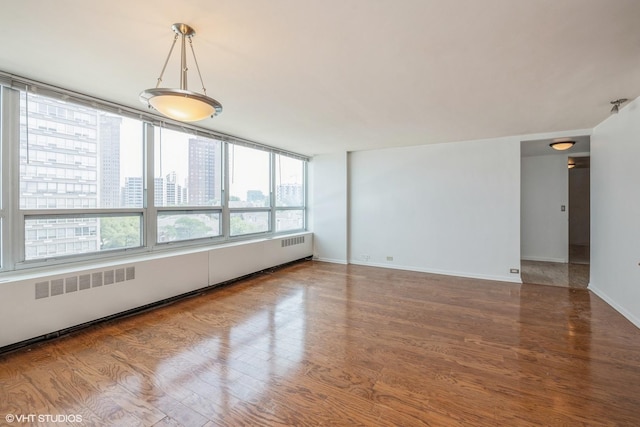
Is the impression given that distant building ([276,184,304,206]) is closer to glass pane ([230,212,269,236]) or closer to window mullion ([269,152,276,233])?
window mullion ([269,152,276,233])

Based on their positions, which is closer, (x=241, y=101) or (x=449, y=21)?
(x=449, y=21)

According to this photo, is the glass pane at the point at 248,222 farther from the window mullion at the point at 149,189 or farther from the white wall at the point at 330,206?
the window mullion at the point at 149,189

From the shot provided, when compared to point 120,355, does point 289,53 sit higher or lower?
higher

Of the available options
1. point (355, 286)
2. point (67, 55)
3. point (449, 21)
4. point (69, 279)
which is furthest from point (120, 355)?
point (449, 21)

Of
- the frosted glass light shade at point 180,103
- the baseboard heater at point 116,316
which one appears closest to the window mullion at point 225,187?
the baseboard heater at point 116,316

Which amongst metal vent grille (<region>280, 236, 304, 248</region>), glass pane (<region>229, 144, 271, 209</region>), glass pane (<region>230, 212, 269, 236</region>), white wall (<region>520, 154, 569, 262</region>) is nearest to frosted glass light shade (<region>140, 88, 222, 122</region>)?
glass pane (<region>229, 144, 271, 209</region>)

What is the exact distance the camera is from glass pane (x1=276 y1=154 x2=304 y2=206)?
6090 millimetres

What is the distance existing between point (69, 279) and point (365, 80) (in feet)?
11.7

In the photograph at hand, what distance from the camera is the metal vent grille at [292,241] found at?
5.76 metres

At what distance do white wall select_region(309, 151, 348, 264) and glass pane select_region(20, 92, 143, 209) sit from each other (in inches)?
146

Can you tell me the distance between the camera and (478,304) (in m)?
3.67

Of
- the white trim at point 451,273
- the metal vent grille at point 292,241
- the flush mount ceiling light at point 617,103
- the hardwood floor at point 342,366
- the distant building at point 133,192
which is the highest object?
the flush mount ceiling light at point 617,103

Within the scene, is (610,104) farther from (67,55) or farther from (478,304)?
(67,55)

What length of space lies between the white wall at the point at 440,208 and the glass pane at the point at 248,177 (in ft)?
6.29
